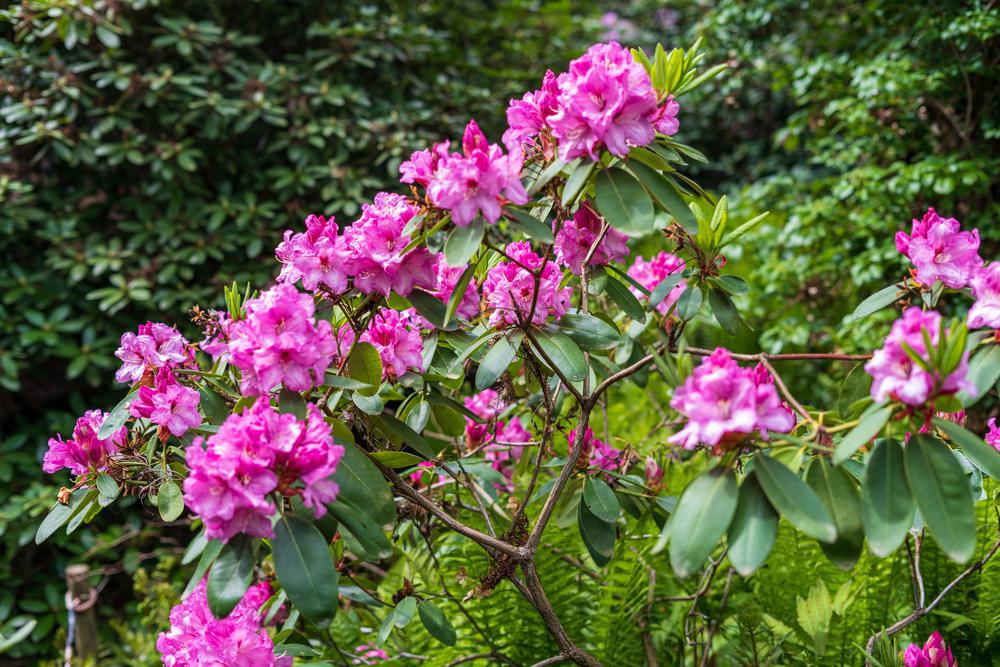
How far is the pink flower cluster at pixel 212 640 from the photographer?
117cm

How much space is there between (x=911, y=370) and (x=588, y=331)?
0.49 meters

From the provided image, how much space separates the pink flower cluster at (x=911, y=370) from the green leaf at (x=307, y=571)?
643mm

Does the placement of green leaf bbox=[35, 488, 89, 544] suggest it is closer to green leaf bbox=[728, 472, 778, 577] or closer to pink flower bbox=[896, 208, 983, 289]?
green leaf bbox=[728, 472, 778, 577]

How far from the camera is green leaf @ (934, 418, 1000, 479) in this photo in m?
0.90

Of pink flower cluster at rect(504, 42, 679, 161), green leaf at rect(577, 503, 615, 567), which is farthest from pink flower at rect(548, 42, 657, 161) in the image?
green leaf at rect(577, 503, 615, 567)

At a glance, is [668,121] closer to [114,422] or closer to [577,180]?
[577,180]

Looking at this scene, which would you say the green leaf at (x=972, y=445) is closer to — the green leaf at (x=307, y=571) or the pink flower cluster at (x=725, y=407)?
the pink flower cluster at (x=725, y=407)

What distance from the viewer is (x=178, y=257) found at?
10.2 ft

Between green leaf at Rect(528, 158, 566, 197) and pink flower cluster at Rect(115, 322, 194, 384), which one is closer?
green leaf at Rect(528, 158, 566, 197)

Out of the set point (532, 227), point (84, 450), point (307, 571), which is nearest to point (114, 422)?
point (84, 450)

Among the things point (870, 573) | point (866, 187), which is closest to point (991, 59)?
point (866, 187)

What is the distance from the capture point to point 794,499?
0.89 meters

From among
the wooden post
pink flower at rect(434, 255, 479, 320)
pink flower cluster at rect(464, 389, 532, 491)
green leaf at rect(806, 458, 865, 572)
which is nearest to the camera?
green leaf at rect(806, 458, 865, 572)

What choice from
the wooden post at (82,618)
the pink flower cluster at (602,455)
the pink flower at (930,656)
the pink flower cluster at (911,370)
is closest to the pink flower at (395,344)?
the pink flower cluster at (602,455)
